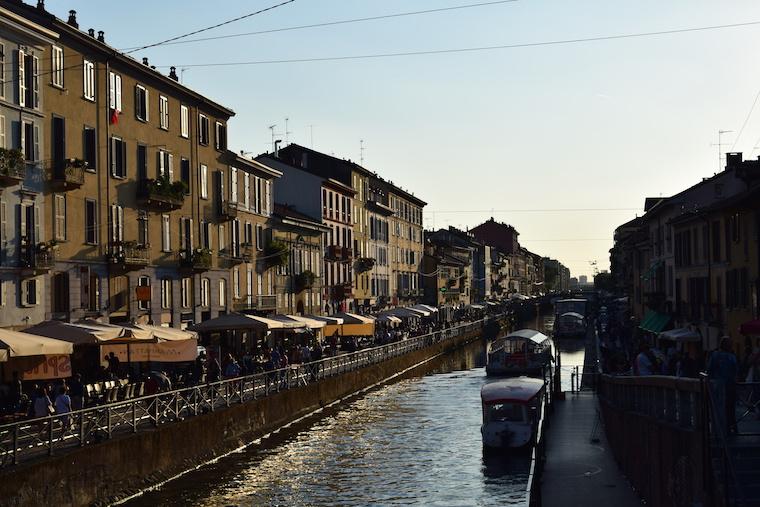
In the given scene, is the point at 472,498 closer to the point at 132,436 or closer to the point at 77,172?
the point at 132,436

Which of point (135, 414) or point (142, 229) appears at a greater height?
point (142, 229)

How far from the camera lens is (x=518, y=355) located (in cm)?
6850

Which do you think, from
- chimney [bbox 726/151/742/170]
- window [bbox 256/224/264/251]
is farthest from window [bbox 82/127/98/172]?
chimney [bbox 726/151/742/170]

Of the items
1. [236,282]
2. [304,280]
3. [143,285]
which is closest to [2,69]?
[143,285]

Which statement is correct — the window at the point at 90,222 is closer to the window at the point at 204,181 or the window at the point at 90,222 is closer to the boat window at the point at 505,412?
the window at the point at 204,181

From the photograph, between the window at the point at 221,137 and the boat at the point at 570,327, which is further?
the boat at the point at 570,327

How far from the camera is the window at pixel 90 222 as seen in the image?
4322cm

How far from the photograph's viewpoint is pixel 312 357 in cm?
5616

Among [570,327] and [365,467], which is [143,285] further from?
[570,327]

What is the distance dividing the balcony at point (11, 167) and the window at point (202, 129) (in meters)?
19.8

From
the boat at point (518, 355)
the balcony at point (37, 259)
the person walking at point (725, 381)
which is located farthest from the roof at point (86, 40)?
the person walking at point (725, 381)

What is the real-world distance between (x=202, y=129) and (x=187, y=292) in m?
9.13

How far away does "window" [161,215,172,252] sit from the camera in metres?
51.1

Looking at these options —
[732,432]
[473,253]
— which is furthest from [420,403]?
[473,253]
